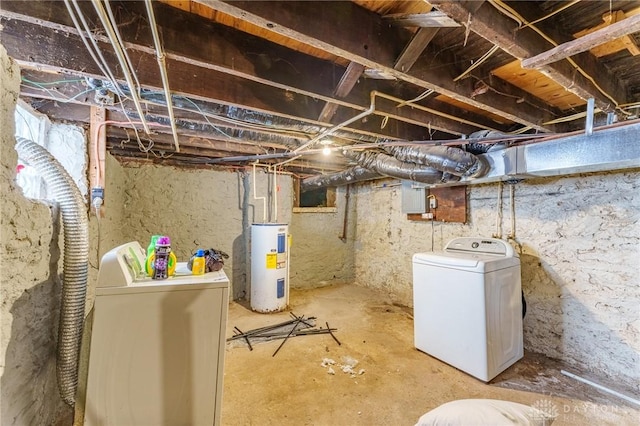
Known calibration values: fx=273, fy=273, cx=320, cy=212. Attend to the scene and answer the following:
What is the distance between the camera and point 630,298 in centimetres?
202

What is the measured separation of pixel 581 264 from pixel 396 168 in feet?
5.70

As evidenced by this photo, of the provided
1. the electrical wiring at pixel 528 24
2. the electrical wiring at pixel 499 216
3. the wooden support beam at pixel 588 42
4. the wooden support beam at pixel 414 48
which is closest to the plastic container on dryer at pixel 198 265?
the wooden support beam at pixel 414 48

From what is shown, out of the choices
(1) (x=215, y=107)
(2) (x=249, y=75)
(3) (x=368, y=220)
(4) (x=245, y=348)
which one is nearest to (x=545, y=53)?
(2) (x=249, y=75)

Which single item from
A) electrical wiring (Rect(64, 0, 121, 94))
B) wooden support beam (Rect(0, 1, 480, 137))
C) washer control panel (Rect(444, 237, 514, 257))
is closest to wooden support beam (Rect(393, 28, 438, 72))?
wooden support beam (Rect(0, 1, 480, 137))

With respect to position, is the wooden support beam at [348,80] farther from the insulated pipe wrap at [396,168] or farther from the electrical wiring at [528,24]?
the insulated pipe wrap at [396,168]

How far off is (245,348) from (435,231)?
258cm

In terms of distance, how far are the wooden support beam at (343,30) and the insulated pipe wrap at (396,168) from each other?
136cm

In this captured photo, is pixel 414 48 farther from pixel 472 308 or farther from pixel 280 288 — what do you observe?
pixel 280 288

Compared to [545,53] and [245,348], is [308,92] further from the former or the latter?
[245,348]

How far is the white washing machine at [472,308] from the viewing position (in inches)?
82.7

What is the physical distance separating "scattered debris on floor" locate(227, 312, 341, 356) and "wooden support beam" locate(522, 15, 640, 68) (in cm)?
256

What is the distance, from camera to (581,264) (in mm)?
2242

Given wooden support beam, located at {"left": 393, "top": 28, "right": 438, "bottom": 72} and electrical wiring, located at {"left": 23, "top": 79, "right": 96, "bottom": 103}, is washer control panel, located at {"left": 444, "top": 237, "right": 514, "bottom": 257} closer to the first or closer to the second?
wooden support beam, located at {"left": 393, "top": 28, "right": 438, "bottom": 72}

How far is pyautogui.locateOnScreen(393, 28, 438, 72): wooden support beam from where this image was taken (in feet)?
3.76
